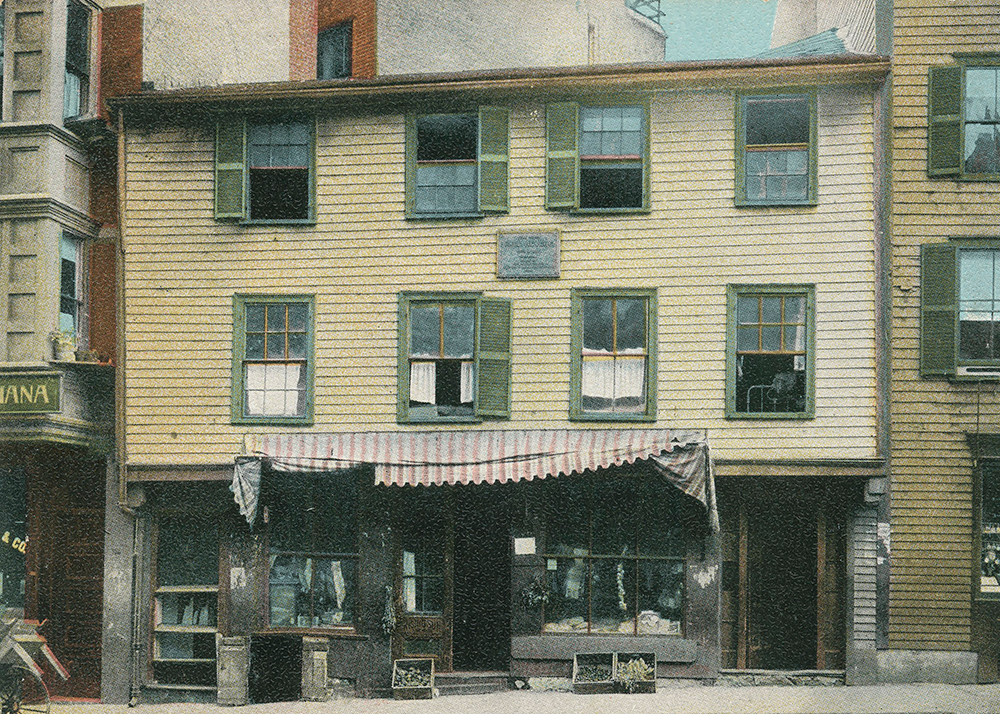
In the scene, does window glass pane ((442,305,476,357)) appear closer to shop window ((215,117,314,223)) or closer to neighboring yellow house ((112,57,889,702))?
neighboring yellow house ((112,57,889,702))

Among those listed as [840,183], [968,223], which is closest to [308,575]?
[840,183]

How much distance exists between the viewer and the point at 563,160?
15.3m

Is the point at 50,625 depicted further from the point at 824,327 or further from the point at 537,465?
the point at 824,327

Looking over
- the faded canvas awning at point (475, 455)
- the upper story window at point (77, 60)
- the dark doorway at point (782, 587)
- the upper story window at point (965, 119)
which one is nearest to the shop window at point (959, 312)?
the upper story window at point (965, 119)

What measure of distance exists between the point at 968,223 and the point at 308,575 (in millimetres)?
11139

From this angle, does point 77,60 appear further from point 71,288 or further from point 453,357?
point 453,357

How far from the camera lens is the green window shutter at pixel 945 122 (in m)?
14.7

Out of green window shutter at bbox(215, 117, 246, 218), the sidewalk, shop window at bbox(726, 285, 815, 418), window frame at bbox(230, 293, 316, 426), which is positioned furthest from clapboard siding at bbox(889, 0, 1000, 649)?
green window shutter at bbox(215, 117, 246, 218)

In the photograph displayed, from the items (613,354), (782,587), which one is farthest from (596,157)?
(782,587)

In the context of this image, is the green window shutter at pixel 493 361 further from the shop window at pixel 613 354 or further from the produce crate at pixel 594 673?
the produce crate at pixel 594 673

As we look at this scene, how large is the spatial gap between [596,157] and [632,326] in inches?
103

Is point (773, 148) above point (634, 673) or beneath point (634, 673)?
above

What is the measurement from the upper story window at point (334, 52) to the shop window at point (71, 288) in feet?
27.7

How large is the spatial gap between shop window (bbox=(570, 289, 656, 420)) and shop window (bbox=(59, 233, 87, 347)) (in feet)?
25.7
